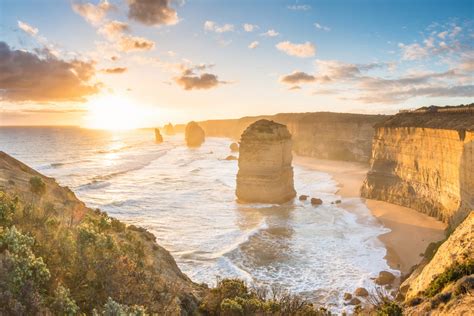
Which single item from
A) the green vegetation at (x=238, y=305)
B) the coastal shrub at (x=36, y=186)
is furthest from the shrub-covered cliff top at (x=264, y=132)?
the green vegetation at (x=238, y=305)

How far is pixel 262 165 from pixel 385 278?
64.6 ft

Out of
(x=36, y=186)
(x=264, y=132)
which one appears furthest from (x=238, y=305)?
(x=264, y=132)

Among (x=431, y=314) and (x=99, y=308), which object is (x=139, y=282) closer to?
(x=99, y=308)

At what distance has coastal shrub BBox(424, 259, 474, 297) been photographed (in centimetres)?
847

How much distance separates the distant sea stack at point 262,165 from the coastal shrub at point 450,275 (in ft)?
86.4

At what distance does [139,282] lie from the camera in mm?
7766

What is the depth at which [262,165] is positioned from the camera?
35.7 m

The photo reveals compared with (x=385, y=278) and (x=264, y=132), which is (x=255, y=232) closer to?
(x=385, y=278)

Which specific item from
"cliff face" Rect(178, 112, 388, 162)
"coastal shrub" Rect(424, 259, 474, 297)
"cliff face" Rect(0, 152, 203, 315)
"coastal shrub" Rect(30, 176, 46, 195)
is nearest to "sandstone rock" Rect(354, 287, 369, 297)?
"coastal shrub" Rect(424, 259, 474, 297)

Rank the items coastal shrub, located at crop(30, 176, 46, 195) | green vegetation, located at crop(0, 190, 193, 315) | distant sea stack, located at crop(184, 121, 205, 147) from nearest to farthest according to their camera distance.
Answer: green vegetation, located at crop(0, 190, 193, 315)
coastal shrub, located at crop(30, 176, 46, 195)
distant sea stack, located at crop(184, 121, 205, 147)

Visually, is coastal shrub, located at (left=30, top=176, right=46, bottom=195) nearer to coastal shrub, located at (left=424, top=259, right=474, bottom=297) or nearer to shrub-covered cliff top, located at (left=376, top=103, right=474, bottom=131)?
coastal shrub, located at (left=424, top=259, right=474, bottom=297)

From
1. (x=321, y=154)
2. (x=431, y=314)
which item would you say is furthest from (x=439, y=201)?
(x=321, y=154)

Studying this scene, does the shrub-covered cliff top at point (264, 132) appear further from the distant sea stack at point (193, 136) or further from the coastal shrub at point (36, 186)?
the distant sea stack at point (193, 136)

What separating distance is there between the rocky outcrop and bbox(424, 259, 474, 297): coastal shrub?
15536mm
